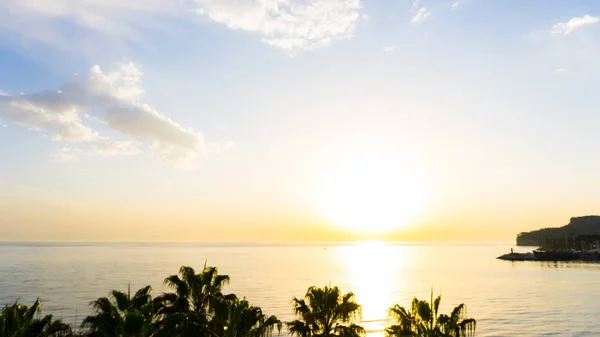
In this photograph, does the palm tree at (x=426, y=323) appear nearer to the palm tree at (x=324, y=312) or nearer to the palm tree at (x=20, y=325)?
the palm tree at (x=324, y=312)

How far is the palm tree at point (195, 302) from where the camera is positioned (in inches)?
1048

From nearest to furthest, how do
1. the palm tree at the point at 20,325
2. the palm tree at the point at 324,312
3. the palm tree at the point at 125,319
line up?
the palm tree at the point at 125,319 → the palm tree at the point at 20,325 → the palm tree at the point at 324,312

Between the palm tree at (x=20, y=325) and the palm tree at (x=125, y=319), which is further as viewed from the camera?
the palm tree at (x=20, y=325)

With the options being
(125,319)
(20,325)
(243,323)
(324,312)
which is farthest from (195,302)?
(20,325)

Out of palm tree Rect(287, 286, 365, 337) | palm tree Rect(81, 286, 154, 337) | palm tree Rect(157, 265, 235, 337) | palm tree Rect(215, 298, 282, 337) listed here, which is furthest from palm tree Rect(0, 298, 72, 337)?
palm tree Rect(287, 286, 365, 337)

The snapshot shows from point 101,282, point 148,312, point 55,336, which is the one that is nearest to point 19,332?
A: point 55,336

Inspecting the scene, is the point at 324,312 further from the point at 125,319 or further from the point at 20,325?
the point at 20,325

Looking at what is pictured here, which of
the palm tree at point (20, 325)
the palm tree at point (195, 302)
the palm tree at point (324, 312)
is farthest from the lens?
the palm tree at point (324, 312)

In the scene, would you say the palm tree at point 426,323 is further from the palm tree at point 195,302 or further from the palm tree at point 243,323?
the palm tree at point 195,302

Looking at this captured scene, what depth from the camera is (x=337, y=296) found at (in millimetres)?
32812

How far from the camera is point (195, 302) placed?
32406mm

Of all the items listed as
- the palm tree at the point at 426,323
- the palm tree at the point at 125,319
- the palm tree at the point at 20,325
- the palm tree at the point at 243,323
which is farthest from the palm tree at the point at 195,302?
the palm tree at the point at 426,323

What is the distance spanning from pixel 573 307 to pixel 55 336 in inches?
4807

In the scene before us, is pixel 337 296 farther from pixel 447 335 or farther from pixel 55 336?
pixel 55 336
